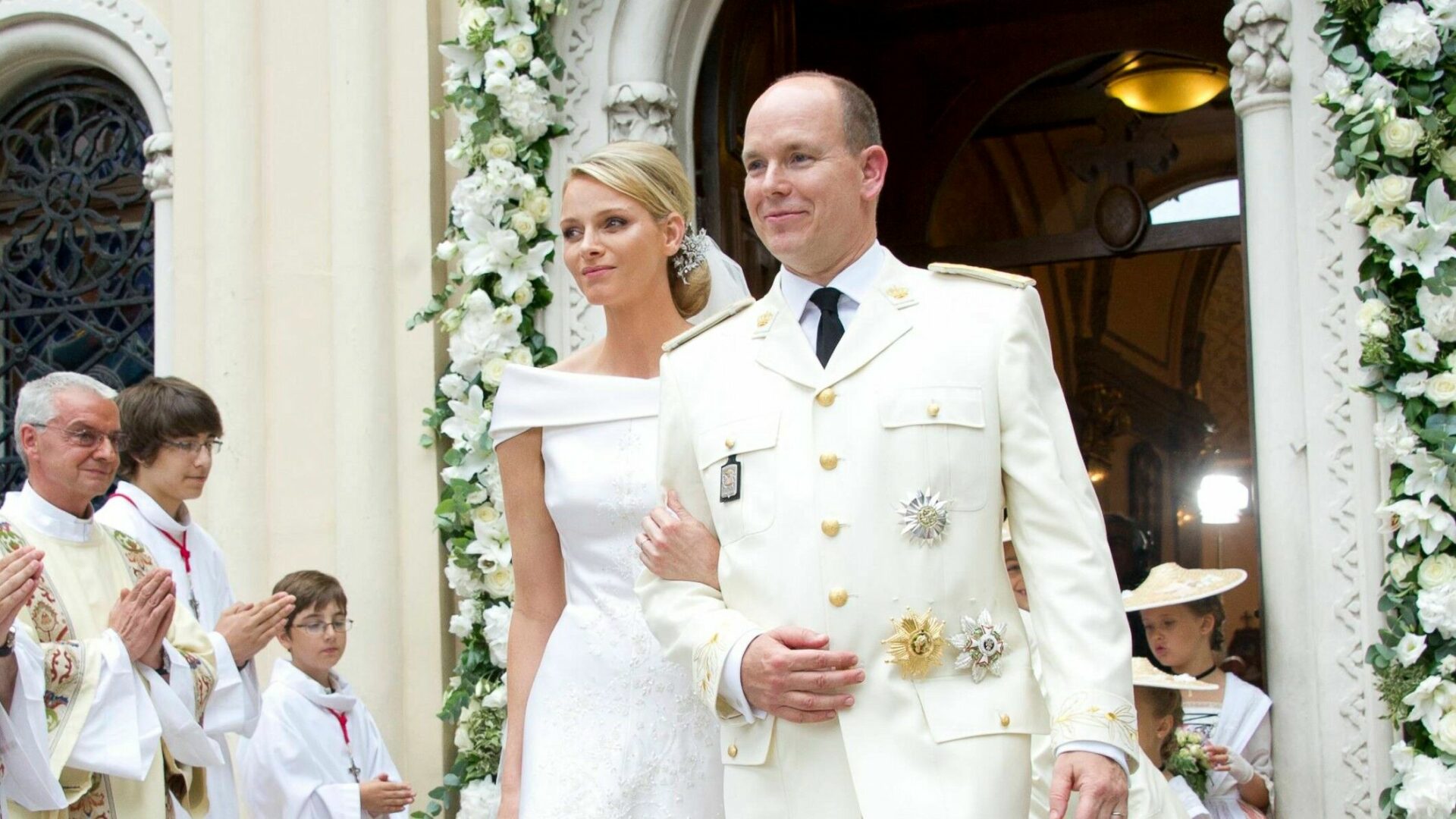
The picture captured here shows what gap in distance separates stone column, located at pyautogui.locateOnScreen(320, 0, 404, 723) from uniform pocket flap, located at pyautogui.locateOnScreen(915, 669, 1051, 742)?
14.0 feet

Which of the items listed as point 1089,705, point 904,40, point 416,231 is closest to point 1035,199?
point 904,40

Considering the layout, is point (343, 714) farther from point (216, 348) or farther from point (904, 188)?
point (904, 188)

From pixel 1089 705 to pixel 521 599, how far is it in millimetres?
1619

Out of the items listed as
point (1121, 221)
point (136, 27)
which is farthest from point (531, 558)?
point (1121, 221)

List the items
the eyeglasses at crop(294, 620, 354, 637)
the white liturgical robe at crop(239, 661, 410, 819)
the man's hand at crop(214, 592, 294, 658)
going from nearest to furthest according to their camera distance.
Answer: the man's hand at crop(214, 592, 294, 658), the white liturgical robe at crop(239, 661, 410, 819), the eyeglasses at crop(294, 620, 354, 637)

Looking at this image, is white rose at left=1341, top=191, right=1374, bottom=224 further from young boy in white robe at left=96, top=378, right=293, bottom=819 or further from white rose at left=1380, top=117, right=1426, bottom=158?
young boy in white robe at left=96, top=378, right=293, bottom=819

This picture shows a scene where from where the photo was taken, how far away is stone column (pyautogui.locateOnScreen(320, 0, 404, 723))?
6836 mm

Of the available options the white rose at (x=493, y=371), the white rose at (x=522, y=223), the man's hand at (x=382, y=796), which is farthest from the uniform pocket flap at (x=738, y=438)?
the white rose at (x=522, y=223)

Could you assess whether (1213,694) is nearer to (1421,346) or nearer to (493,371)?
(1421,346)

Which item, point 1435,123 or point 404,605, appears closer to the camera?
point 1435,123

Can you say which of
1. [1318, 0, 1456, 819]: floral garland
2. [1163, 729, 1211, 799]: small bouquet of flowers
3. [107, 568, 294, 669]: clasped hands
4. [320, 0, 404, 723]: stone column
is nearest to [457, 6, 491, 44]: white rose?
[320, 0, 404, 723]: stone column

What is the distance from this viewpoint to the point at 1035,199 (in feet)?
46.8

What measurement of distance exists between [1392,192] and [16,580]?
3.93m

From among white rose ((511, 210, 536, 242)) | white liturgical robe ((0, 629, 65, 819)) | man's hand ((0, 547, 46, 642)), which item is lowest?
white liturgical robe ((0, 629, 65, 819))
